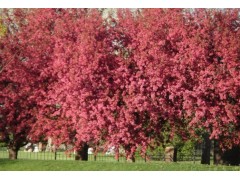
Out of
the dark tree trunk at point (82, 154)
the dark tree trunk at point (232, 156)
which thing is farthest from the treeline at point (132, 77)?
the dark tree trunk at point (82, 154)

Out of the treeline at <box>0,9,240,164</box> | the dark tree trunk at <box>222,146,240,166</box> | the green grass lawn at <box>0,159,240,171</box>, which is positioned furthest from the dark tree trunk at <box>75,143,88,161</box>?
the dark tree trunk at <box>222,146,240,166</box>

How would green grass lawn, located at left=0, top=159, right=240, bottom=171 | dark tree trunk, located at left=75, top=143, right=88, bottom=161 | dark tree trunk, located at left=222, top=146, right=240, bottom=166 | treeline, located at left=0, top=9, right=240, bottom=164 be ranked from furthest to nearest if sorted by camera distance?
dark tree trunk, located at left=75, top=143, right=88, bottom=161 < dark tree trunk, located at left=222, top=146, right=240, bottom=166 < treeline, located at left=0, top=9, right=240, bottom=164 < green grass lawn, located at left=0, top=159, right=240, bottom=171

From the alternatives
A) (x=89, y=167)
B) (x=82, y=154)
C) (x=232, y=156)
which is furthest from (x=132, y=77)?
(x=232, y=156)

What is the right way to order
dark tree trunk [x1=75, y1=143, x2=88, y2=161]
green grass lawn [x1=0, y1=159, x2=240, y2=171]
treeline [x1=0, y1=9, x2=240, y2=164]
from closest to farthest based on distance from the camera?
green grass lawn [x1=0, y1=159, x2=240, y2=171] → treeline [x1=0, y1=9, x2=240, y2=164] → dark tree trunk [x1=75, y1=143, x2=88, y2=161]

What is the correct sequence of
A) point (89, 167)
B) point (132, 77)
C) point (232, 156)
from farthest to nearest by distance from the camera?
point (232, 156) → point (132, 77) → point (89, 167)

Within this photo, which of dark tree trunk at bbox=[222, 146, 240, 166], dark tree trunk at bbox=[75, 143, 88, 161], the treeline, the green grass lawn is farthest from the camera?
dark tree trunk at bbox=[75, 143, 88, 161]

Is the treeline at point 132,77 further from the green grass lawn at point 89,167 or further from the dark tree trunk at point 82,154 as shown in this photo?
the green grass lawn at point 89,167

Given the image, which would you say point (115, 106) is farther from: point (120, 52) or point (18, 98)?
point (18, 98)

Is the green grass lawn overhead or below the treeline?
below

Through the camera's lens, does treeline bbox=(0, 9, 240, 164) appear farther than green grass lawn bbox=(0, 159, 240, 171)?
Yes

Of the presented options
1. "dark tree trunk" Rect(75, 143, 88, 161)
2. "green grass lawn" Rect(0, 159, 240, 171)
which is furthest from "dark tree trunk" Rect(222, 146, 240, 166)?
"dark tree trunk" Rect(75, 143, 88, 161)

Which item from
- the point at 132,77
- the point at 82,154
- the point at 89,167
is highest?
the point at 132,77

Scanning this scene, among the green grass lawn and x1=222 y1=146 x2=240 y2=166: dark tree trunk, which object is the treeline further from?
the green grass lawn

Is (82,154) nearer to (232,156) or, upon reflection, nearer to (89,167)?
(89,167)
